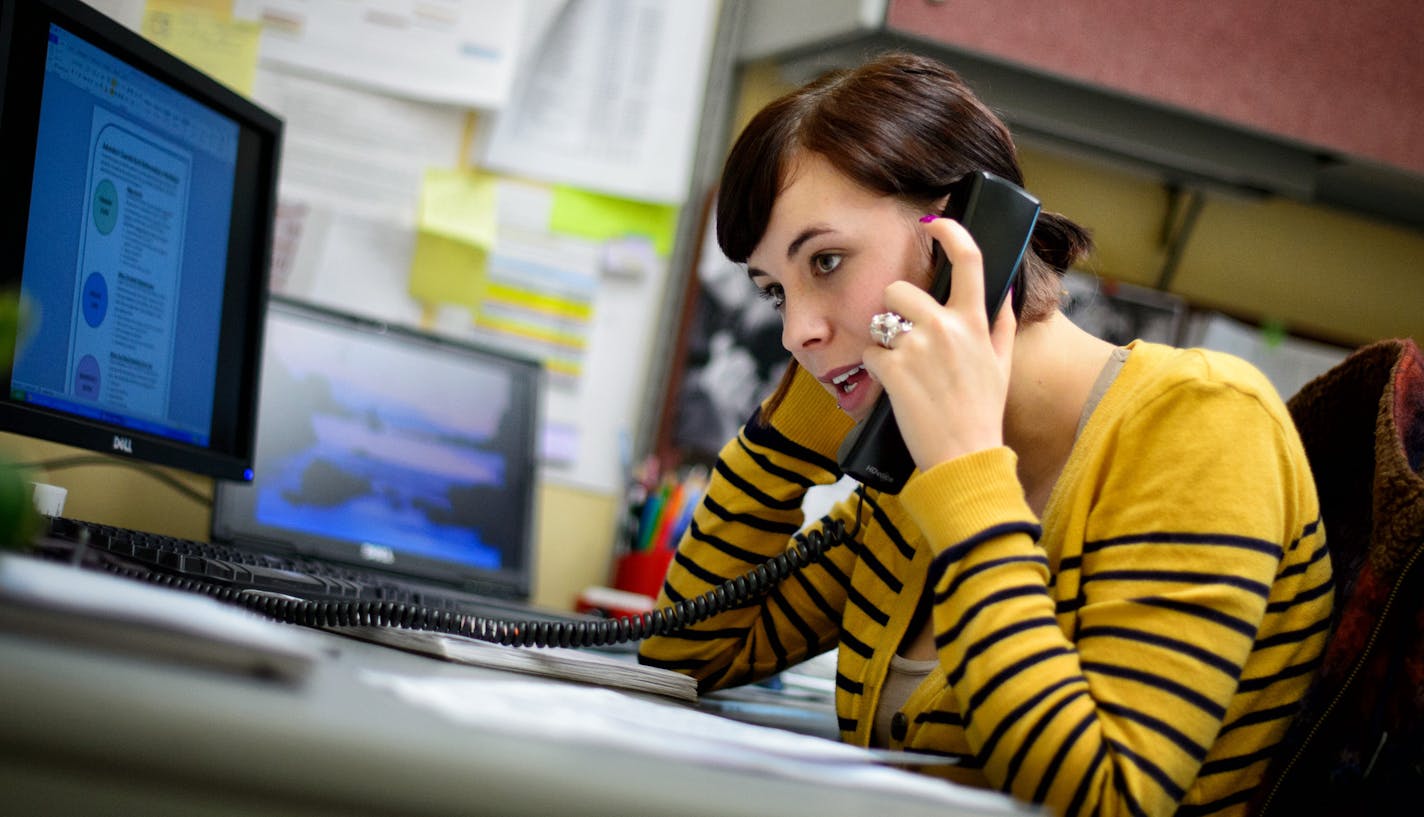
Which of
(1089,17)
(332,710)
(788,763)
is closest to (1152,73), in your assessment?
(1089,17)

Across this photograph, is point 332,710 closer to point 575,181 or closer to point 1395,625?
point 1395,625

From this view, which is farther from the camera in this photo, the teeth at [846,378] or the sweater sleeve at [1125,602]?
the teeth at [846,378]

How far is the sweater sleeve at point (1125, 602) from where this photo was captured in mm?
633

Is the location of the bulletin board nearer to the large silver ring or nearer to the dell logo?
the dell logo

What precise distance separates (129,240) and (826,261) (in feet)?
1.73

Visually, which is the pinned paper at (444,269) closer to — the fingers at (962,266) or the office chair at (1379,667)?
the fingers at (962,266)

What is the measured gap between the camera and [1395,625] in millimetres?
727

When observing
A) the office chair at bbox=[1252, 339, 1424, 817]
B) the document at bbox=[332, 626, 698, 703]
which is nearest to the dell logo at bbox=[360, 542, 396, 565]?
the document at bbox=[332, 626, 698, 703]

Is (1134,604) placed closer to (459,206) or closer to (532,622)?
(532,622)

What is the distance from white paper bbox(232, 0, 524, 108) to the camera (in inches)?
56.1

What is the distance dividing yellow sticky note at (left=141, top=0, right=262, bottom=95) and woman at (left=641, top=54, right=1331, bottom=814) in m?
0.77

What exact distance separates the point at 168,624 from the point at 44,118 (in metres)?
0.60

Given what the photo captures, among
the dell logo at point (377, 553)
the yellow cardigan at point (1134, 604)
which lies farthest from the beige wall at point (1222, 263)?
the yellow cardigan at point (1134, 604)

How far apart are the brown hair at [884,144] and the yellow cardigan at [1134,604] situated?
0.18 m
